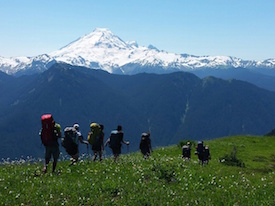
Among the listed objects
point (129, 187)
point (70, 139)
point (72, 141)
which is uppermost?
point (70, 139)

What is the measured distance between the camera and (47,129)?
552 inches

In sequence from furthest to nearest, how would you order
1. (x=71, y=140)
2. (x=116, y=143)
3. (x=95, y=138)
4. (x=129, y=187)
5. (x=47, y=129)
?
(x=116, y=143)
(x=95, y=138)
(x=71, y=140)
(x=47, y=129)
(x=129, y=187)

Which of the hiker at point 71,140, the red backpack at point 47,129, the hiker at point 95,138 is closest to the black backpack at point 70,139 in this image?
the hiker at point 71,140

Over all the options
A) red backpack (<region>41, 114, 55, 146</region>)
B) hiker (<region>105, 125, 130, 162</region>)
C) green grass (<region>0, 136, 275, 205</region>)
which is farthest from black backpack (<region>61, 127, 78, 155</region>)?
hiker (<region>105, 125, 130, 162</region>)

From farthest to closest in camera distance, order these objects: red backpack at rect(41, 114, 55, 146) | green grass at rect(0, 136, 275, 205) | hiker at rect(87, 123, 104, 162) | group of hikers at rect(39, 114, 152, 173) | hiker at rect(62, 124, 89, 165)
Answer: hiker at rect(87, 123, 104, 162)
hiker at rect(62, 124, 89, 165)
group of hikers at rect(39, 114, 152, 173)
red backpack at rect(41, 114, 55, 146)
green grass at rect(0, 136, 275, 205)

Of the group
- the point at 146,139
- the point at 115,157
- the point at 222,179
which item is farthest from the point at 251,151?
the point at 222,179

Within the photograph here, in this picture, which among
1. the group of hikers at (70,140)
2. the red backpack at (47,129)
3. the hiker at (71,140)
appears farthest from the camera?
the hiker at (71,140)

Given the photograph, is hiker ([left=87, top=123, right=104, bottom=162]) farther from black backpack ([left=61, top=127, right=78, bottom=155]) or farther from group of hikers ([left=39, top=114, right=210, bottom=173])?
black backpack ([left=61, top=127, right=78, bottom=155])

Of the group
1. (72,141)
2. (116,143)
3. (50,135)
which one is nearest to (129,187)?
(50,135)

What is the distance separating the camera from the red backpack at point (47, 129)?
1393 centimetres

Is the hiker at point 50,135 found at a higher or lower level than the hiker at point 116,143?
higher

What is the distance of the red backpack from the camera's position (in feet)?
45.7

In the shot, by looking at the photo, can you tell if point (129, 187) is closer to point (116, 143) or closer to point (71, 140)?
point (71, 140)

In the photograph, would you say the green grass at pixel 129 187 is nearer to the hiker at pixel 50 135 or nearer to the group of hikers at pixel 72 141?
the hiker at pixel 50 135
